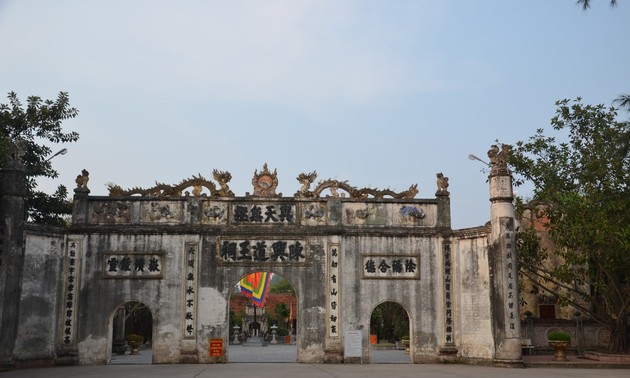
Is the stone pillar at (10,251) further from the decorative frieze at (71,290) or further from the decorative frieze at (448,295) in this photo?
the decorative frieze at (448,295)

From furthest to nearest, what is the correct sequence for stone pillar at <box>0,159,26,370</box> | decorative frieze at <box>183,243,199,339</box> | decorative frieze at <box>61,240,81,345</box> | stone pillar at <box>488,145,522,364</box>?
decorative frieze at <box>183,243,199,339</box>, decorative frieze at <box>61,240,81,345</box>, stone pillar at <box>488,145,522,364</box>, stone pillar at <box>0,159,26,370</box>

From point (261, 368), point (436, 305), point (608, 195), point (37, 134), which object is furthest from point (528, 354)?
point (37, 134)

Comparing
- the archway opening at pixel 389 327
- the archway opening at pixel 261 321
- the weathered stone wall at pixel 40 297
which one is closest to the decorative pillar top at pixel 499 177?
the archway opening at pixel 261 321

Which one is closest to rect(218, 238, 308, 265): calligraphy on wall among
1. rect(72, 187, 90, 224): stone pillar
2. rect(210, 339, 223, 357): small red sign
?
rect(210, 339, 223, 357): small red sign

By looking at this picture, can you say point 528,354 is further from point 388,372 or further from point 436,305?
point 388,372

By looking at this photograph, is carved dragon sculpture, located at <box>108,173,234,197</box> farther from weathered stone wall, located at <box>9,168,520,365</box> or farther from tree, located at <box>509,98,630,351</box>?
tree, located at <box>509,98,630,351</box>

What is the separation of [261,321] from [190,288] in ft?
73.2

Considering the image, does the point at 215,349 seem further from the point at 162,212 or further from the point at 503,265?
the point at 503,265

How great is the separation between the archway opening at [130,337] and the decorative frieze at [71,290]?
107 centimetres

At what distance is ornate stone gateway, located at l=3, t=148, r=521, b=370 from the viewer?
1639cm

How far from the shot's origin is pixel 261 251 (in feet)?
56.3

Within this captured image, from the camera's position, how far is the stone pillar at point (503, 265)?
1555cm

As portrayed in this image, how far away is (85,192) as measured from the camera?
1717 centimetres

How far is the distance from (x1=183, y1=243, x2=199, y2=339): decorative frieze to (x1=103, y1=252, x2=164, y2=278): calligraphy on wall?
0.71m
